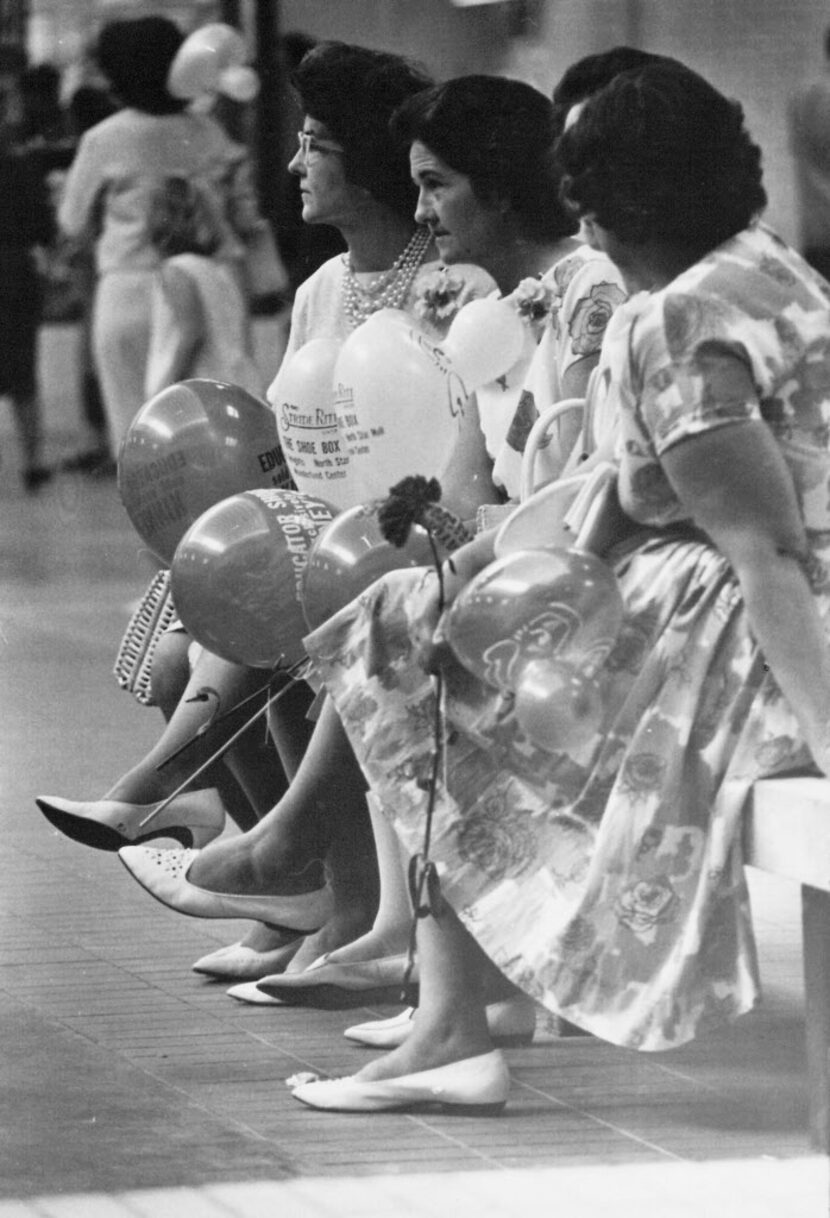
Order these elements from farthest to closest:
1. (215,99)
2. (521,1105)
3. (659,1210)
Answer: (215,99) → (521,1105) → (659,1210)

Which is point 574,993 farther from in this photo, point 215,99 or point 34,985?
point 215,99

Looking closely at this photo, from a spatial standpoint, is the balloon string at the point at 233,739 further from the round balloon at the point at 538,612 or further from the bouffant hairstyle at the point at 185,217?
the bouffant hairstyle at the point at 185,217

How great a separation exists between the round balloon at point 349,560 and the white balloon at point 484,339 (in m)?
0.41

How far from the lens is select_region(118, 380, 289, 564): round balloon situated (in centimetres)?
429

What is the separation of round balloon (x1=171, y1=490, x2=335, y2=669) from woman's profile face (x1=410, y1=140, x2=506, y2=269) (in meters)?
0.49

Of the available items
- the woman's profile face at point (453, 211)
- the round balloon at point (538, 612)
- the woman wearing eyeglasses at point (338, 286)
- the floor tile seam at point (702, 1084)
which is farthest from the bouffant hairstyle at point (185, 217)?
the round balloon at point (538, 612)

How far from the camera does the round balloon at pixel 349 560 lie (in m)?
3.57

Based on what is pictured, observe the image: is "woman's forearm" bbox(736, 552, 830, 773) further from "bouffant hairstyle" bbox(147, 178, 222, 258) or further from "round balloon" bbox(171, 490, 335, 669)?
"bouffant hairstyle" bbox(147, 178, 222, 258)

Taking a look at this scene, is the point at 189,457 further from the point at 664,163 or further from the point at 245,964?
the point at 664,163

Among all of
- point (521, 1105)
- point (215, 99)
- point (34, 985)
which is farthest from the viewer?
point (215, 99)

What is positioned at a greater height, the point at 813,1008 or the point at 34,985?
the point at 813,1008

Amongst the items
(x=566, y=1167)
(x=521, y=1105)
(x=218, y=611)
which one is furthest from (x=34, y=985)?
(x=566, y=1167)

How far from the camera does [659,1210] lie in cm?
298

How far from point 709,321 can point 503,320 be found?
0.90 m
